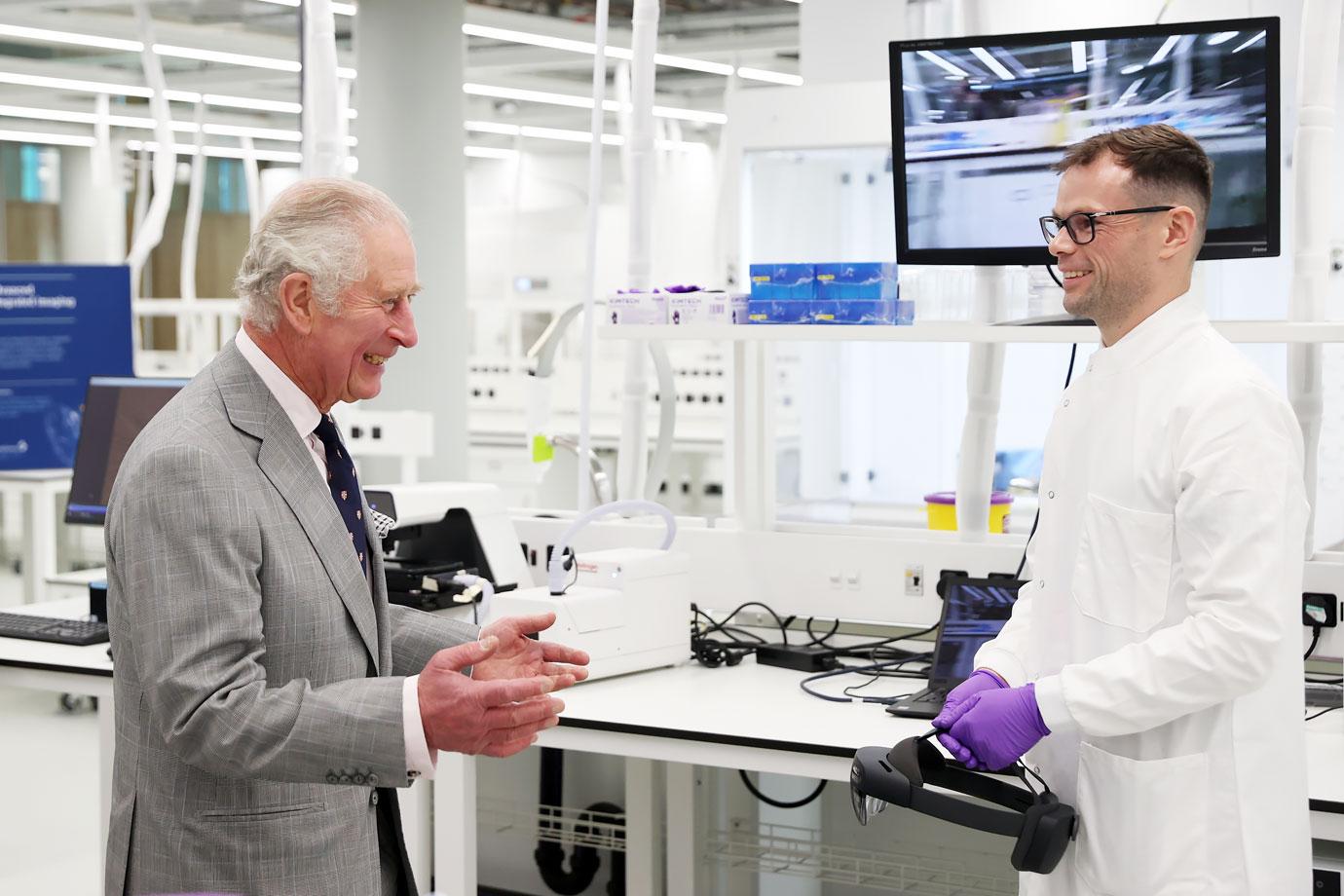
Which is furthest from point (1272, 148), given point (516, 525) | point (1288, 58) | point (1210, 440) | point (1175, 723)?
point (1288, 58)

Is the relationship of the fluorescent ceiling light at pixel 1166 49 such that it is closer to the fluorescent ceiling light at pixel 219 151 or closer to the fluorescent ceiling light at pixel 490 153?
the fluorescent ceiling light at pixel 219 151

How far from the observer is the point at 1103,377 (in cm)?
181

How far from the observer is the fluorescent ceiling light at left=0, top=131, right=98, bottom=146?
38.1ft

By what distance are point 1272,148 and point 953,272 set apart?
723mm

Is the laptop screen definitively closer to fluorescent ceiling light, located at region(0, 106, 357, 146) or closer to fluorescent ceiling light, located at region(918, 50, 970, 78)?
fluorescent ceiling light, located at region(918, 50, 970, 78)

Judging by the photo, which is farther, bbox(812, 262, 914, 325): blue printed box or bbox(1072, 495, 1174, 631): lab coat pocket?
bbox(812, 262, 914, 325): blue printed box

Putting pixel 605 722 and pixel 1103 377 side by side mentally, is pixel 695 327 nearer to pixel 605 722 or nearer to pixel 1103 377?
pixel 605 722

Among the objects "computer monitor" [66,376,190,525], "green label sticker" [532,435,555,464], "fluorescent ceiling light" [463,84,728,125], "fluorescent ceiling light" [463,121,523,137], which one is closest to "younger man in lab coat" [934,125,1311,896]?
"green label sticker" [532,435,555,464]

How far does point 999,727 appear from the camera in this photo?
173 centimetres

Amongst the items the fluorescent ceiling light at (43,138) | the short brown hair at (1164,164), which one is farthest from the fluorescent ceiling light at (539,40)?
the short brown hair at (1164,164)

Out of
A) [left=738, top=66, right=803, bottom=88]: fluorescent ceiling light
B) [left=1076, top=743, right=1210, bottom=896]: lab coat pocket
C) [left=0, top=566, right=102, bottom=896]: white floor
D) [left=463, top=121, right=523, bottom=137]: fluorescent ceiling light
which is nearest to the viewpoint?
[left=1076, top=743, right=1210, bottom=896]: lab coat pocket

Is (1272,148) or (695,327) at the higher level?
(1272,148)

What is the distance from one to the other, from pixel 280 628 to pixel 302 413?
0.25m

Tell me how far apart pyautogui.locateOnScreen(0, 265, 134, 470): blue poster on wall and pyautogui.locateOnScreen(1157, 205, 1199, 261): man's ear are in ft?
15.6
